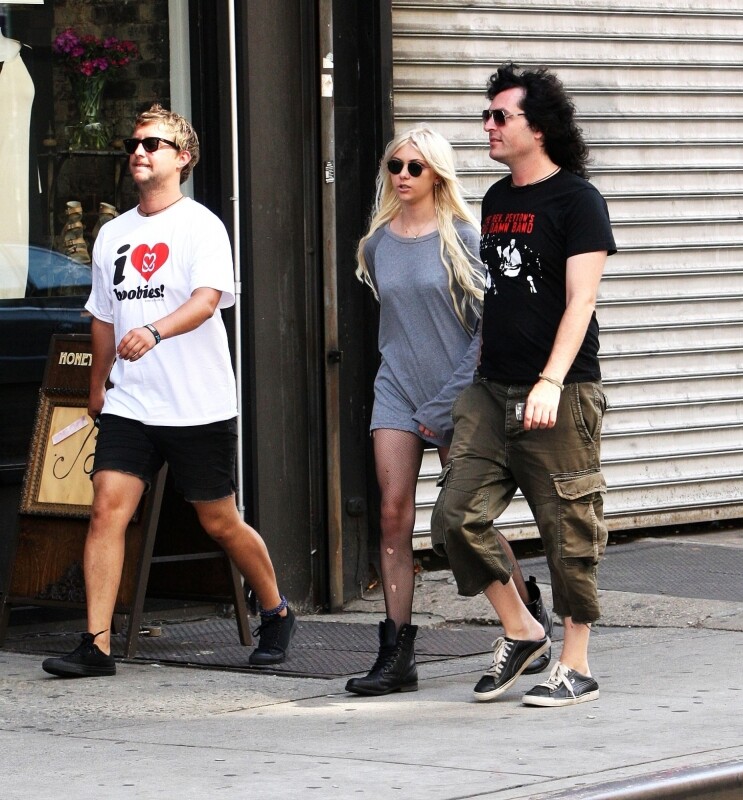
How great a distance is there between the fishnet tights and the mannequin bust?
248cm

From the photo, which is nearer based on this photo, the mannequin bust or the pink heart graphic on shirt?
the pink heart graphic on shirt

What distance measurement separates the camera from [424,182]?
614cm

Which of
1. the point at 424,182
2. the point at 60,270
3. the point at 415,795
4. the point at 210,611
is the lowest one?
the point at 210,611

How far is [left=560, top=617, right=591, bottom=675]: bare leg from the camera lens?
577 cm

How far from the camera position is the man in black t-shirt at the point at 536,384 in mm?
5637

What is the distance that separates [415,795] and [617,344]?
5039 mm

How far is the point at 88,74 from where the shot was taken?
24.9 feet

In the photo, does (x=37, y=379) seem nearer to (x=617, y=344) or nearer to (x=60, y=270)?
(x=60, y=270)

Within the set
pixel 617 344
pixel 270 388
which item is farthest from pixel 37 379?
pixel 617 344

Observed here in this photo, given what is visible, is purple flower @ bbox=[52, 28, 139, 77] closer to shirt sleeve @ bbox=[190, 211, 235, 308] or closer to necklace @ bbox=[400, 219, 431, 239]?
shirt sleeve @ bbox=[190, 211, 235, 308]

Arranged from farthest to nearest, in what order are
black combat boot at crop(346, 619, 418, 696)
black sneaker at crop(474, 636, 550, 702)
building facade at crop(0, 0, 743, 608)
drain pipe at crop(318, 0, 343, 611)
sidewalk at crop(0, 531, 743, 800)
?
drain pipe at crop(318, 0, 343, 611) < building facade at crop(0, 0, 743, 608) < black combat boot at crop(346, 619, 418, 696) < black sneaker at crop(474, 636, 550, 702) < sidewalk at crop(0, 531, 743, 800)

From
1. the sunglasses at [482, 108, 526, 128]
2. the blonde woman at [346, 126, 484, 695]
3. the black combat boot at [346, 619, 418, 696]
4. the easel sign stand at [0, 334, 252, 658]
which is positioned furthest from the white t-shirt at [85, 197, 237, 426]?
the sunglasses at [482, 108, 526, 128]

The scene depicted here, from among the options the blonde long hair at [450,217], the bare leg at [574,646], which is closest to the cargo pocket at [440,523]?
the bare leg at [574,646]

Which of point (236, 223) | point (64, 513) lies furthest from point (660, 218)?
point (64, 513)
